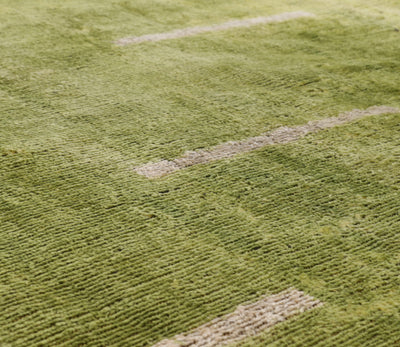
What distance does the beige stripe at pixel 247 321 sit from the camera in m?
2.08

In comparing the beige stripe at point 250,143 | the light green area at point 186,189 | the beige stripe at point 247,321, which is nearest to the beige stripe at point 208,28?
the light green area at point 186,189

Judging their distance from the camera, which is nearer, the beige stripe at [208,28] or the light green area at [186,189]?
the light green area at [186,189]

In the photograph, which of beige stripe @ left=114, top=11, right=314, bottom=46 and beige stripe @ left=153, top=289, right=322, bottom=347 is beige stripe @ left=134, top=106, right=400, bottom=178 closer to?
beige stripe @ left=153, top=289, right=322, bottom=347

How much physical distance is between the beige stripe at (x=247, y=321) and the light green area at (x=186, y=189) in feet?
0.12

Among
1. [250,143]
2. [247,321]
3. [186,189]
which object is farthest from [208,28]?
[247,321]

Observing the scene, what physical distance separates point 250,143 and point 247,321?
1.36 meters

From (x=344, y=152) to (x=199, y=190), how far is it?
911mm

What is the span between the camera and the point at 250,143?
3316mm

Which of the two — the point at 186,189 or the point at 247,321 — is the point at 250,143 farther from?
the point at 247,321

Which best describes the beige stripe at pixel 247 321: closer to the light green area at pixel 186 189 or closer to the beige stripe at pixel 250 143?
the light green area at pixel 186 189

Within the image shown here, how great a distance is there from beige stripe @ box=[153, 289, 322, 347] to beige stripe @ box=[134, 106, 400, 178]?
1006 mm

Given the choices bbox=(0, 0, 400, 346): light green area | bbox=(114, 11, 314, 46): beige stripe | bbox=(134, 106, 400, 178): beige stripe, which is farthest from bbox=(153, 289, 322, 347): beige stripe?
bbox=(114, 11, 314, 46): beige stripe

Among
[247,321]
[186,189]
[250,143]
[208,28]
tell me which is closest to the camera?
[247,321]

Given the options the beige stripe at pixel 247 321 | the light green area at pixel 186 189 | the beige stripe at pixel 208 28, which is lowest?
the beige stripe at pixel 247 321
